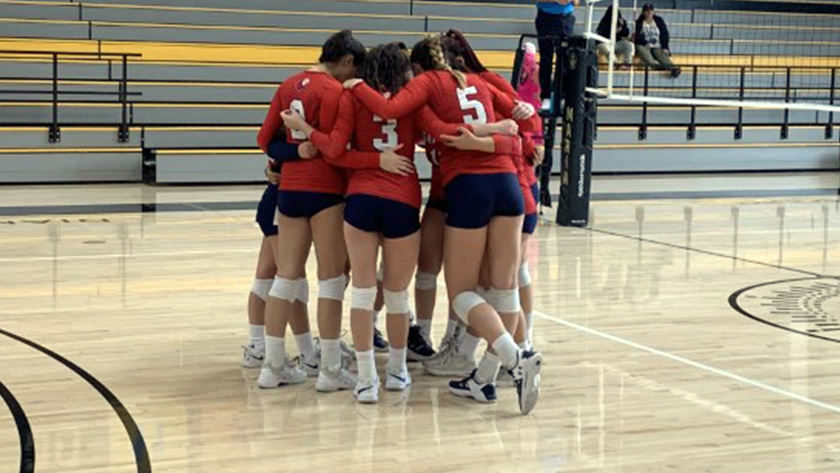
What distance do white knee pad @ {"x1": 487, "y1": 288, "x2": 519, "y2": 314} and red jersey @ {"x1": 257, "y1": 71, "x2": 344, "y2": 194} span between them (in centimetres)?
70

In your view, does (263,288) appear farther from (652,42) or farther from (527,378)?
(652,42)

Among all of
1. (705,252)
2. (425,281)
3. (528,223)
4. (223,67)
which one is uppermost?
(223,67)

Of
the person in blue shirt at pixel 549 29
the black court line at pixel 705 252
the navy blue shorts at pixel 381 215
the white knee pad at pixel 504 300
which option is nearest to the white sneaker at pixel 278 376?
the navy blue shorts at pixel 381 215

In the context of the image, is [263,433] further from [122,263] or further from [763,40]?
[763,40]

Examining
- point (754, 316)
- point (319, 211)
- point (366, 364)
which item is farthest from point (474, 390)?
point (754, 316)

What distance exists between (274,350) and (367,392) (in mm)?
433

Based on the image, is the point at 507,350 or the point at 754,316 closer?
the point at 507,350

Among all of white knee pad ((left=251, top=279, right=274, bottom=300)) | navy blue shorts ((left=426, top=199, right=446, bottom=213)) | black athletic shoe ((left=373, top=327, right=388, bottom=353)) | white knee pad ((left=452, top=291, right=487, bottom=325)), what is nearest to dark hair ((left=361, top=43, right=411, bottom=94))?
navy blue shorts ((left=426, top=199, right=446, bottom=213))

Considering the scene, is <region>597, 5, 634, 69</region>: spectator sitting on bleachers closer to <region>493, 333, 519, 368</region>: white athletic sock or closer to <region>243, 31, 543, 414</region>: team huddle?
<region>243, 31, 543, 414</region>: team huddle

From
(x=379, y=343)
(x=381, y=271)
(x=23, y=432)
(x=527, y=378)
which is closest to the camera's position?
(x=23, y=432)

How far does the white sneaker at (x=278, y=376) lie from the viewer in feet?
16.3

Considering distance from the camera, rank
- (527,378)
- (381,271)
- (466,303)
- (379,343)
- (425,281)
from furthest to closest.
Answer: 1. (379,343)
2. (425,281)
3. (381,271)
4. (466,303)
5. (527,378)

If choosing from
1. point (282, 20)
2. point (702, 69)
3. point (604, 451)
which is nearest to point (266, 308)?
point (604, 451)

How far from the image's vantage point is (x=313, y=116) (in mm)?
4805
